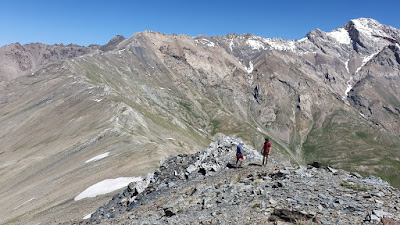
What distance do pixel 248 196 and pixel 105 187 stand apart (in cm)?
3226

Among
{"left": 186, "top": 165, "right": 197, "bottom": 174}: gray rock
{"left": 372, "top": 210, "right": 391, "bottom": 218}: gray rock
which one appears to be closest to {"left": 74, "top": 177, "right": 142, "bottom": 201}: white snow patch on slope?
{"left": 186, "top": 165, "right": 197, "bottom": 174}: gray rock

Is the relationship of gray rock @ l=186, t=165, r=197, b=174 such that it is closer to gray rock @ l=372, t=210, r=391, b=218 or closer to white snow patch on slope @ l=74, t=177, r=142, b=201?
white snow patch on slope @ l=74, t=177, r=142, b=201

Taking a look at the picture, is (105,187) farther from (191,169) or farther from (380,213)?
(380,213)

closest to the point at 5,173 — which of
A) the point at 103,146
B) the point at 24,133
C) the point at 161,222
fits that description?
the point at 103,146

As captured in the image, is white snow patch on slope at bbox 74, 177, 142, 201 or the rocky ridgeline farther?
white snow patch on slope at bbox 74, 177, 142, 201

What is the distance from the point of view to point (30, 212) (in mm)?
50969

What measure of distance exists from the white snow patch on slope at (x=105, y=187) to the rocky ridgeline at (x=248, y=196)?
38.7ft

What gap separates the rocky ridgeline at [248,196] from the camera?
1862cm

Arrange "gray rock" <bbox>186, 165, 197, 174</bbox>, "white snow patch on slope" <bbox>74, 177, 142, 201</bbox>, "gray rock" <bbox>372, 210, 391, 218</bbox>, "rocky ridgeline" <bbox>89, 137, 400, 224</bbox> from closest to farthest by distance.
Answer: "gray rock" <bbox>372, 210, 391, 218</bbox>
"rocky ridgeline" <bbox>89, 137, 400, 224</bbox>
"gray rock" <bbox>186, 165, 197, 174</bbox>
"white snow patch on slope" <bbox>74, 177, 142, 201</bbox>

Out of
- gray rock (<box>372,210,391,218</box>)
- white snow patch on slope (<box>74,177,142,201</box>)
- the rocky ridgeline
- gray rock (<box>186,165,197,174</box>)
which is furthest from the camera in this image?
white snow patch on slope (<box>74,177,142,201</box>)

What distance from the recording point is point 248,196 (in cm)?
2311

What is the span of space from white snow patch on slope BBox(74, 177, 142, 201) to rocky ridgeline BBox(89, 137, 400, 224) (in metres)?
11.8

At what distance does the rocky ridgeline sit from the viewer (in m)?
18.6

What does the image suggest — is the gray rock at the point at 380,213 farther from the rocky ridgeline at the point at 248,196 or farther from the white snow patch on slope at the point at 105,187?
the white snow patch on slope at the point at 105,187
